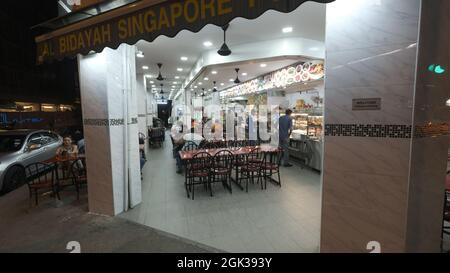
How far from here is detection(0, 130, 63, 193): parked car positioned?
4645 mm

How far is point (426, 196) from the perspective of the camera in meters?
2.08

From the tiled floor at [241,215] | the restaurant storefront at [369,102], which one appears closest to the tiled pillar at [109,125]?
the tiled floor at [241,215]

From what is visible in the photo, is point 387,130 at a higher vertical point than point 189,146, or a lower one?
higher

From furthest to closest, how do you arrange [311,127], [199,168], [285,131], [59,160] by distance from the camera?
1. [311,127]
2. [285,131]
3. [199,168]
4. [59,160]

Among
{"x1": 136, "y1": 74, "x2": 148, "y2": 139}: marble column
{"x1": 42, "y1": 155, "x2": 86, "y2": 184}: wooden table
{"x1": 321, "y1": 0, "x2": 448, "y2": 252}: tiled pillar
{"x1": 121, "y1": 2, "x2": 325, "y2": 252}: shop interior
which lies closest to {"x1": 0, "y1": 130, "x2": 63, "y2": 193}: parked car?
{"x1": 42, "y1": 155, "x2": 86, "y2": 184}: wooden table

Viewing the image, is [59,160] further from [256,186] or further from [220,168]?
[256,186]

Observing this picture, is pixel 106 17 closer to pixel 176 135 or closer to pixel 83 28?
pixel 83 28

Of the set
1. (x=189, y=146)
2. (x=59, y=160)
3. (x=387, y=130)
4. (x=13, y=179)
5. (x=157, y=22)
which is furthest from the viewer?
(x=189, y=146)

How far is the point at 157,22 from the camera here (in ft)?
6.86

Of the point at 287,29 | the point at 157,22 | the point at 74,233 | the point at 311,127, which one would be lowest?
the point at 74,233

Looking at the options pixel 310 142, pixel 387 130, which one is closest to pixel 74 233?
pixel 387 130

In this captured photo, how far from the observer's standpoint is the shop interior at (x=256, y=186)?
3000mm

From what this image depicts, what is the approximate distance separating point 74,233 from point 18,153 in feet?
11.2

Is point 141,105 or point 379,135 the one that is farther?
point 141,105
